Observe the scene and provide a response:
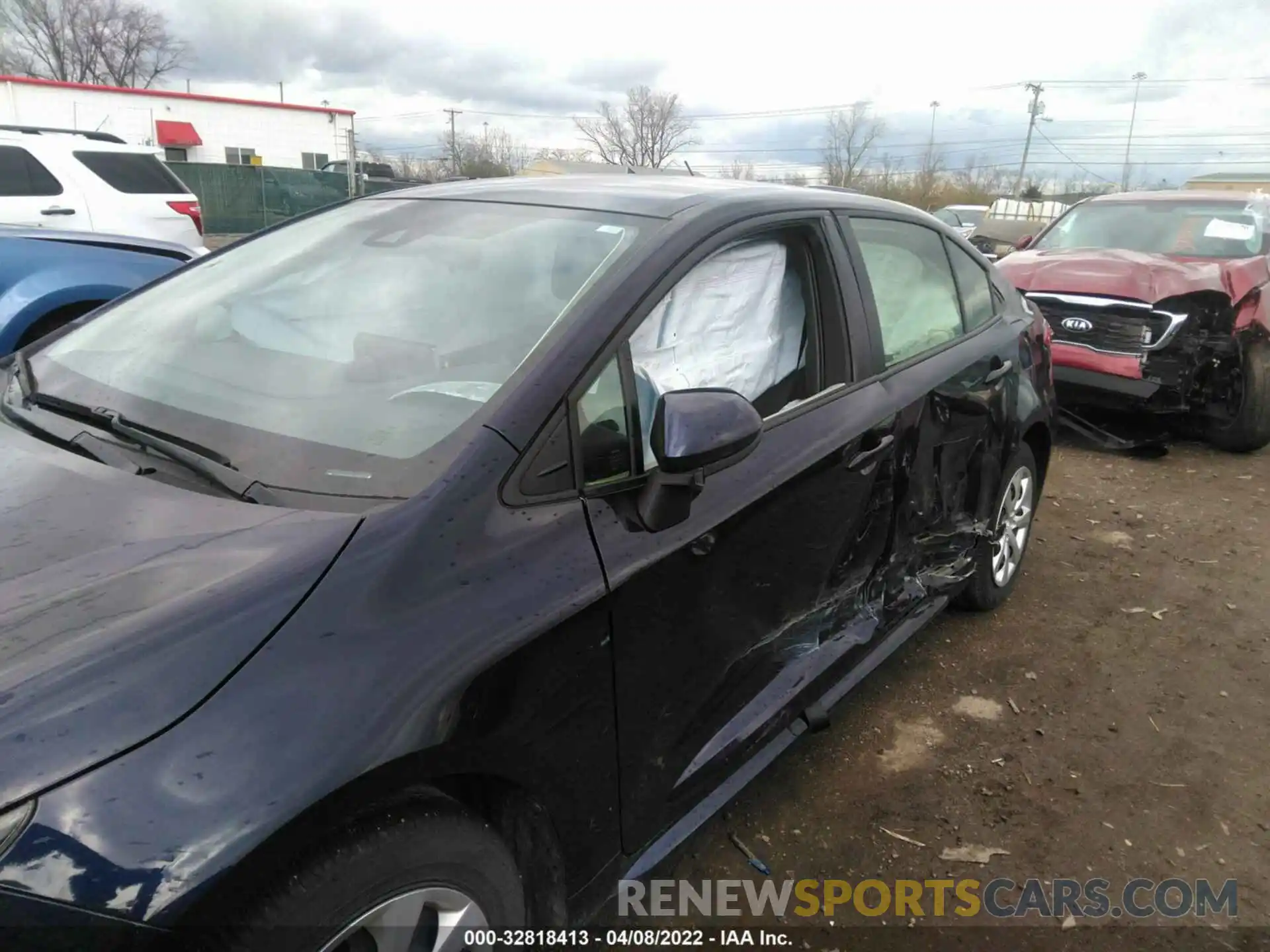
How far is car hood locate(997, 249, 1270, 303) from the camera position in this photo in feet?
19.5

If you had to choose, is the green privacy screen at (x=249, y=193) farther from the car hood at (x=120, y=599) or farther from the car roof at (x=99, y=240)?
the car hood at (x=120, y=599)

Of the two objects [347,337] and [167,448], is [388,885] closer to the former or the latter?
[167,448]

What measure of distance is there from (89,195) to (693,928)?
8634 millimetres

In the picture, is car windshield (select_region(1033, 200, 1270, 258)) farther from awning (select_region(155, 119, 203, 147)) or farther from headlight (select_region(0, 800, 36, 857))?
awning (select_region(155, 119, 203, 147))

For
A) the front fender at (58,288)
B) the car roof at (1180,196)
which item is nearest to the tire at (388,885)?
the front fender at (58,288)

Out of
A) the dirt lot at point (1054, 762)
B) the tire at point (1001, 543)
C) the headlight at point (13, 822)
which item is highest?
the headlight at point (13, 822)

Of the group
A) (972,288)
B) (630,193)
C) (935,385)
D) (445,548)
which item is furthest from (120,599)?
(972,288)

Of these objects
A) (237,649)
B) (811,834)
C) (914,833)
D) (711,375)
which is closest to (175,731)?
(237,649)

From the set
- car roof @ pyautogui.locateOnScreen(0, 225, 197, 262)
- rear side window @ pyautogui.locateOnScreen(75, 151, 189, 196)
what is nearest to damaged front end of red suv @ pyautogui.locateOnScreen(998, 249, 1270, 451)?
car roof @ pyautogui.locateOnScreen(0, 225, 197, 262)

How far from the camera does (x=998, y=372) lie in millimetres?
3346

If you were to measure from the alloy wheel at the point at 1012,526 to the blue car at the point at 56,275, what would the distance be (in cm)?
450

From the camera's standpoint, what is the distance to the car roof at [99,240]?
16.2 ft

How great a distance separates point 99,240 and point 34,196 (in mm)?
3711

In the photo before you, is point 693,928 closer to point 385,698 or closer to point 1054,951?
point 1054,951
